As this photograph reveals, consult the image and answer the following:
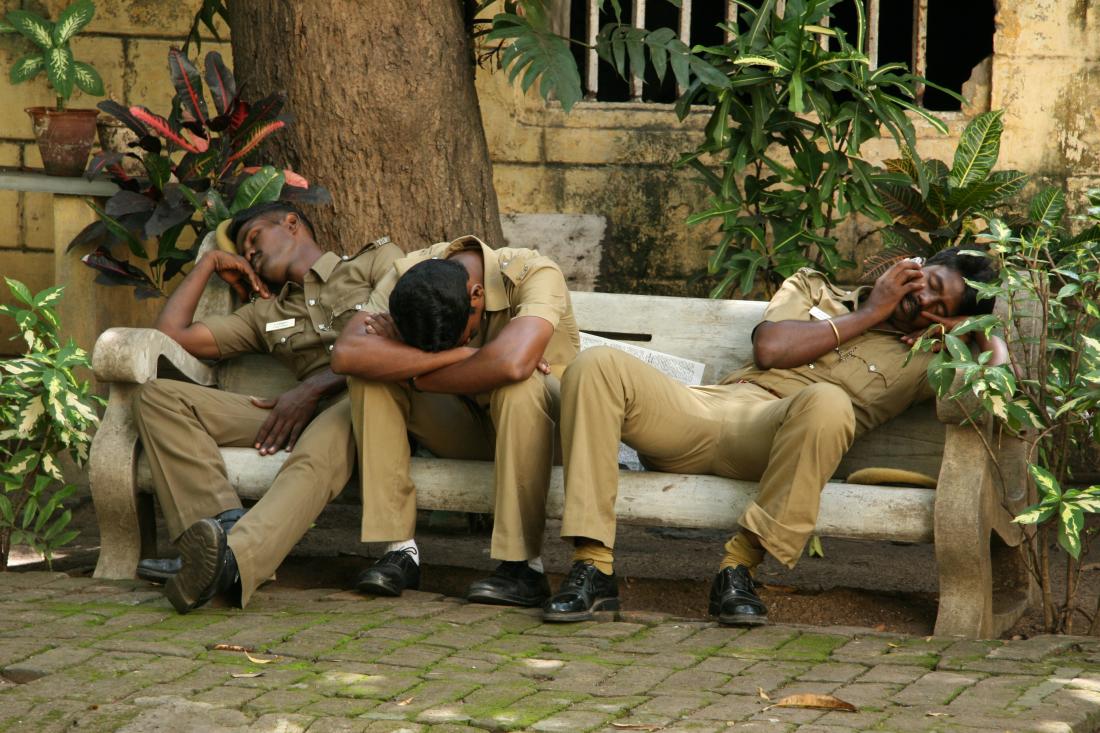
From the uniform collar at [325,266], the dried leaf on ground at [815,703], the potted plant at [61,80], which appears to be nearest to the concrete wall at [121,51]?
the potted plant at [61,80]

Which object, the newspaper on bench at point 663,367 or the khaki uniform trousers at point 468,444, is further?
the newspaper on bench at point 663,367

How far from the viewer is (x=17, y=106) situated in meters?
7.29

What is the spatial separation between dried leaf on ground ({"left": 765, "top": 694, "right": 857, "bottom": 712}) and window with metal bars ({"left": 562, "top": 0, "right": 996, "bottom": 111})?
4255mm

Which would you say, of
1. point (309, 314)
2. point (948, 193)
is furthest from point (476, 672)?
point (948, 193)

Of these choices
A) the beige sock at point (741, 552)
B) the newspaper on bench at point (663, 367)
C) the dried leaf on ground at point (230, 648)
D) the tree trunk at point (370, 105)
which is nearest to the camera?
the dried leaf on ground at point (230, 648)

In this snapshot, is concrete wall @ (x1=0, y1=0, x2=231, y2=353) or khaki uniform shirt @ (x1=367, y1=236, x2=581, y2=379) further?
concrete wall @ (x1=0, y1=0, x2=231, y2=353)

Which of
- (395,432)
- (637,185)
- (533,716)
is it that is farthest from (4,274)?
(533,716)

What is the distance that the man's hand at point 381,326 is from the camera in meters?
4.26

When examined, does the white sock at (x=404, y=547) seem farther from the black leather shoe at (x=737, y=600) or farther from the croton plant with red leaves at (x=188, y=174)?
the croton plant with red leaves at (x=188, y=174)

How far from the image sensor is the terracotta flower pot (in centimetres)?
624

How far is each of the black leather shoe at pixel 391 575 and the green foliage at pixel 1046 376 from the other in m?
1.69

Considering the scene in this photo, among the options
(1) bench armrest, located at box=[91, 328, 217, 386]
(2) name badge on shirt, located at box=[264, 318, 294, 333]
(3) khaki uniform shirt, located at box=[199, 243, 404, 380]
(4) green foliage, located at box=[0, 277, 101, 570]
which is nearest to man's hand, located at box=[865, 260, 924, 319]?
(3) khaki uniform shirt, located at box=[199, 243, 404, 380]

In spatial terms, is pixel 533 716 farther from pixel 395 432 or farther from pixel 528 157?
pixel 528 157

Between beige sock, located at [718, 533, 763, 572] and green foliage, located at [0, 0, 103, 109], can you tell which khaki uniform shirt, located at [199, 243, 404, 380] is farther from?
green foliage, located at [0, 0, 103, 109]
